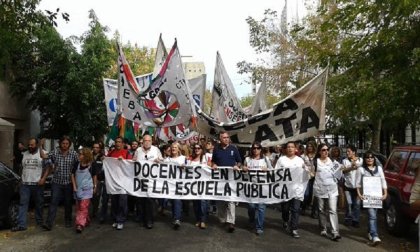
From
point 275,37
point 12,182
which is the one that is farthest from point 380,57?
point 275,37

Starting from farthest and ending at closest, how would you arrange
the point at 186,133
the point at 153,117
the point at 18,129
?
the point at 18,129
the point at 186,133
the point at 153,117

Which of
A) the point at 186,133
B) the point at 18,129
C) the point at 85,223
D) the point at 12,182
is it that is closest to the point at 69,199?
the point at 85,223

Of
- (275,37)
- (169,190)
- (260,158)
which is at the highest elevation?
(275,37)

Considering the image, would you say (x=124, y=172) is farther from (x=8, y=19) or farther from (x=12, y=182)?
(x=8, y=19)

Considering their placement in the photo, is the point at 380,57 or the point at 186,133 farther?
the point at 186,133

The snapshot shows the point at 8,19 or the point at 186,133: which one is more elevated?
the point at 8,19

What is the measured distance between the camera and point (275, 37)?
24625 millimetres

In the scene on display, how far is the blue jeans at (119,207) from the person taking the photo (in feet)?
31.5

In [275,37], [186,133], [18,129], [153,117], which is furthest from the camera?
[275,37]

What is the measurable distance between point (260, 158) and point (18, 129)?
14191 millimetres

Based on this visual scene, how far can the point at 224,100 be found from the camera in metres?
14.6

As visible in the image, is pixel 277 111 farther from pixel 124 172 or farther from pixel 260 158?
pixel 124 172

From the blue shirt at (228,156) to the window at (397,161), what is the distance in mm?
3194

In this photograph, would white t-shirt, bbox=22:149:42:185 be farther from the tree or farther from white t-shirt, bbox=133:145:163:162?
the tree
